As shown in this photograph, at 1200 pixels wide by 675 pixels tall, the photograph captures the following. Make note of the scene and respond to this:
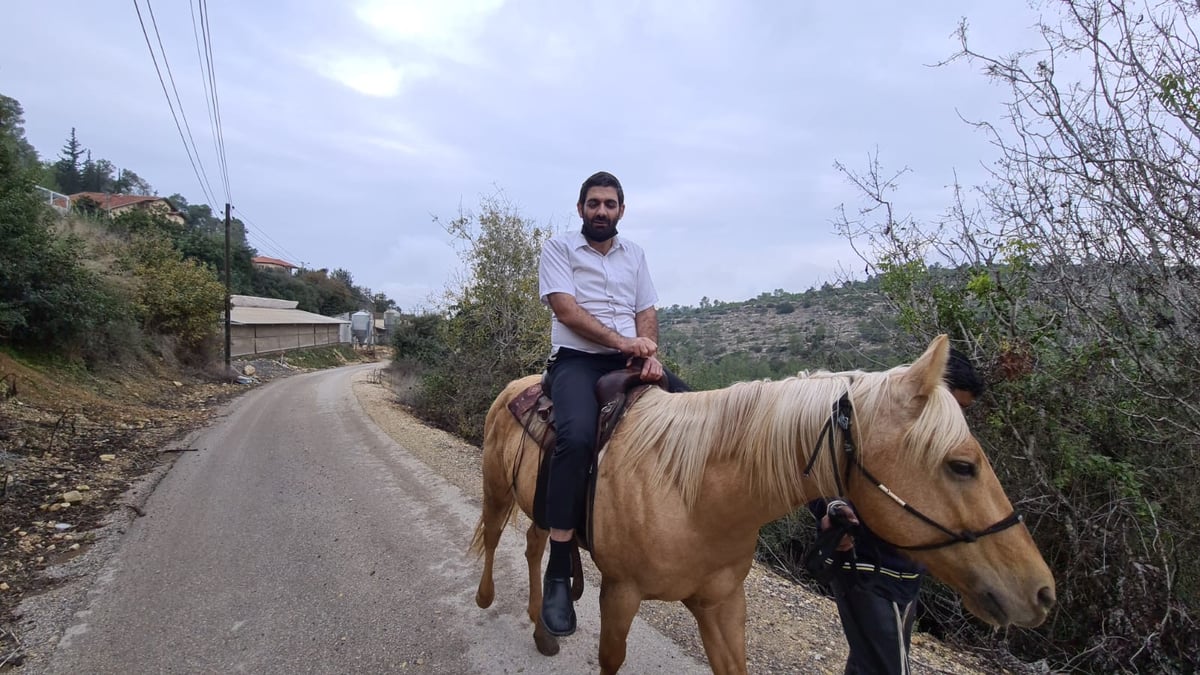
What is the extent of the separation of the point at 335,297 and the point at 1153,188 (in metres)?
69.8

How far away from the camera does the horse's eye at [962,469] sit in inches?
60.9

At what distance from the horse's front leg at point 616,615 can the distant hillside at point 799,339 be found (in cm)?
264

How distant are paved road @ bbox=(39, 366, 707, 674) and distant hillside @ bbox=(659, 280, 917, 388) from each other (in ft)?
9.31

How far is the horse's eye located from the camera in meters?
1.55

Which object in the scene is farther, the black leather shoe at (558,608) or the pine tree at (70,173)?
the pine tree at (70,173)

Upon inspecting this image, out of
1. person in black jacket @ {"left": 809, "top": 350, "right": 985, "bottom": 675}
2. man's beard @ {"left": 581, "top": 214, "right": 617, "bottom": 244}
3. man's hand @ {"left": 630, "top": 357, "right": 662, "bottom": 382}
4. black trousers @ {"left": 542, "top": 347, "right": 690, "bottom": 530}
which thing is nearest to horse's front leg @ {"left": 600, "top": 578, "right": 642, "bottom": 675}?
black trousers @ {"left": 542, "top": 347, "right": 690, "bottom": 530}

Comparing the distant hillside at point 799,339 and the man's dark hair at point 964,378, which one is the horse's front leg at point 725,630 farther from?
the distant hillside at point 799,339

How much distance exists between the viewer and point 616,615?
2.17 meters

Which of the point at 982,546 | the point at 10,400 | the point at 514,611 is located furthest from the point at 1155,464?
the point at 10,400

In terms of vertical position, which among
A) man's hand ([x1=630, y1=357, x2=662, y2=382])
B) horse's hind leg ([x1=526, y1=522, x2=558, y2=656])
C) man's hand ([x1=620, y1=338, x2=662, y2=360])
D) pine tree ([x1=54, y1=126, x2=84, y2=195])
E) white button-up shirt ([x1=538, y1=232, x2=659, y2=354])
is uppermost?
pine tree ([x1=54, y1=126, x2=84, y2=195])

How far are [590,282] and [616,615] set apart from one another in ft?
5.06

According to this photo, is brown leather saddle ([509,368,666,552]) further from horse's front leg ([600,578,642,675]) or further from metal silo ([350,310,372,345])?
metal silo ([350,310,372,345])

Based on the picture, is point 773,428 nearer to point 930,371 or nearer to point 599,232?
point 930,371

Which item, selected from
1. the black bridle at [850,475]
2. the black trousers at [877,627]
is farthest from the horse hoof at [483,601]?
the black bridle at [850,475]
